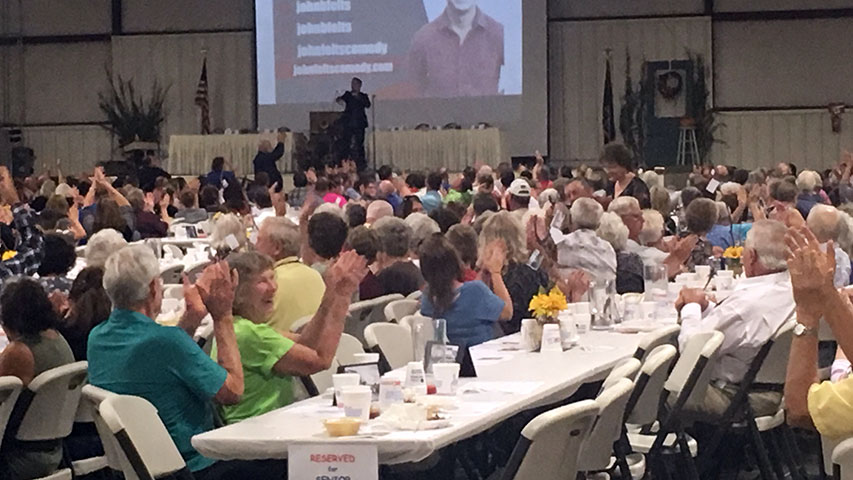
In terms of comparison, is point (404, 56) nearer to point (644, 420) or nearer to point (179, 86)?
point (179, 86)

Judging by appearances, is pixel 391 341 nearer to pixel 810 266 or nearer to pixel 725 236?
pixel 810 266

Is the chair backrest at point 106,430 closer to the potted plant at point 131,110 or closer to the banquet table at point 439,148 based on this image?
the banquet table at point 439,148

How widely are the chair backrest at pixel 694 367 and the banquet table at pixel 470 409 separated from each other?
262 millimetres

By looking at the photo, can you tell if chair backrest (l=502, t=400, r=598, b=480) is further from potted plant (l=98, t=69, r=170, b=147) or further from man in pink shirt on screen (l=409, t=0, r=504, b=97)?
potted plant (l=98, t=69, r=170, b=147)

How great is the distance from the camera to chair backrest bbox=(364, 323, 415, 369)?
20.5ft

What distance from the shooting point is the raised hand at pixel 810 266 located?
382cm

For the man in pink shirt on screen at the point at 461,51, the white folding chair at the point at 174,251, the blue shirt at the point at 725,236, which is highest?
the man in pink shirt on screen at the point at 461,51

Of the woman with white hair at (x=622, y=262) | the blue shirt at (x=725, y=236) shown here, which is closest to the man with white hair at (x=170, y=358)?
the woman with white hair at (x=622, y=262)

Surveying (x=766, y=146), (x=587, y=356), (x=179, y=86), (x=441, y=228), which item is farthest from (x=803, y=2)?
(x=587, y=356)

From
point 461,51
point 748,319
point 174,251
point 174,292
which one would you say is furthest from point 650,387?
point 461,51

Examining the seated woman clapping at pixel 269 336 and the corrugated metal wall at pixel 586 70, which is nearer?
the seated woman clapping at pixel 269 336

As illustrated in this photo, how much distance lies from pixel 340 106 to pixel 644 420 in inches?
685

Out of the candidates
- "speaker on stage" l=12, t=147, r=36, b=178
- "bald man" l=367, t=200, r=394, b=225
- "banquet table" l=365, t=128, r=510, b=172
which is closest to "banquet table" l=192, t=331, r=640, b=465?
"bald man" l=367, t=200, r=394, b=225

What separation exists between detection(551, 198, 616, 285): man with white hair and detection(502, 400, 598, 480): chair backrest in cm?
404
